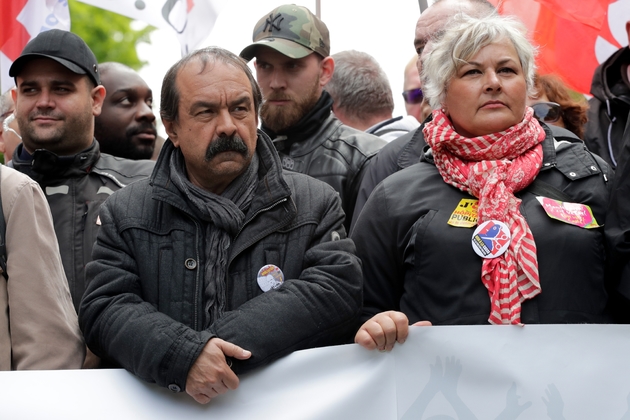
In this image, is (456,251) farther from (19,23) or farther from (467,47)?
(19,23)

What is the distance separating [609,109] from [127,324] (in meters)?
3.09

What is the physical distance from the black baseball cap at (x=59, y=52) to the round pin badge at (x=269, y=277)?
1.98 metres

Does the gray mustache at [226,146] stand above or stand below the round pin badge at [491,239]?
above

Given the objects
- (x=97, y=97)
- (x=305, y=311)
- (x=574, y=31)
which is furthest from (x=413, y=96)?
(x=305, y=311)

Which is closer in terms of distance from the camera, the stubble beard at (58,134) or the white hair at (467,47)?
the white hair at (467,47)

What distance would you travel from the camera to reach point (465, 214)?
11.5ft

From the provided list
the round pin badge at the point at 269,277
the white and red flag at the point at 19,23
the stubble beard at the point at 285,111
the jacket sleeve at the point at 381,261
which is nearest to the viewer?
the round pin badge at the point at 269,277

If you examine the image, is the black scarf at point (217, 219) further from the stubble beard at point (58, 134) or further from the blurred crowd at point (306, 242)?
the stubble beard at point (58, 134)

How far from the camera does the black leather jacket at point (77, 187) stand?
4348mm

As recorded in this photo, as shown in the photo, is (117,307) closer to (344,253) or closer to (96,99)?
(344,253)

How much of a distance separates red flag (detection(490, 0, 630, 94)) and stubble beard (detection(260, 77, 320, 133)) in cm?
132

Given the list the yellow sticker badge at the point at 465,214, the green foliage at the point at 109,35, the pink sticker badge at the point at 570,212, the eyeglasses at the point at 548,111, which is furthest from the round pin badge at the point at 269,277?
the green foliage at the point at 109,35

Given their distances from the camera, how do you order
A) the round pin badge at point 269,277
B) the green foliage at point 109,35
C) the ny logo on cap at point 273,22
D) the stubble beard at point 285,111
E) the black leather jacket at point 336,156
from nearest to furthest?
1. the round pin badge at point 269,277
2. the black leather jacket at point 336,156
3. the stubble beard at point 285,111
4. the ny logo on cap at point 273,22
5. the green foliage at point 109,35

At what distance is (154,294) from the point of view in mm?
3342
